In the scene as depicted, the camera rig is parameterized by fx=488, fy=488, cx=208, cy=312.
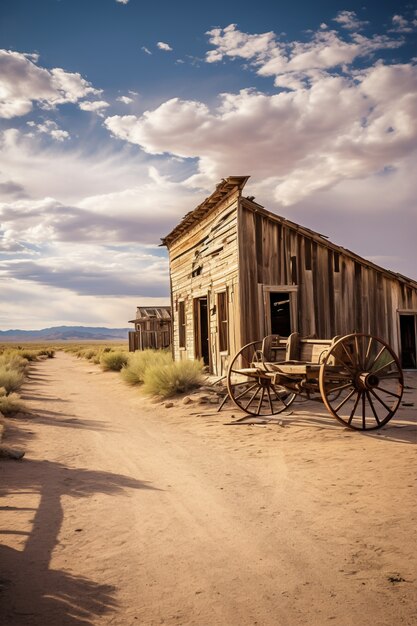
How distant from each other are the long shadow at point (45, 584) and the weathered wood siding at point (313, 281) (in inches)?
291

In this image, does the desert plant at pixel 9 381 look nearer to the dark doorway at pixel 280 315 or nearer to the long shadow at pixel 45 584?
the dark doorway at pixel 280 315

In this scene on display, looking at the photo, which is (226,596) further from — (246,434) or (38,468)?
(246,434)

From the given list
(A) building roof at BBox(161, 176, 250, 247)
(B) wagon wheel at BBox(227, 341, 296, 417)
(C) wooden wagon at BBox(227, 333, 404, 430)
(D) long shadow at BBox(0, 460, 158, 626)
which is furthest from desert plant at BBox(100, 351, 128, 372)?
(D) long shadow at BBox(0, 460, 158, 626)

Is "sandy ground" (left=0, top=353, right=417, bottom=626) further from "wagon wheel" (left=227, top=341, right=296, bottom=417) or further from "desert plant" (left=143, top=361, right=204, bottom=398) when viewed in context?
"desert plant" (left=143, top=361, right=204, bottom=398)

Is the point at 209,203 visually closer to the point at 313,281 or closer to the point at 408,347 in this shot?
the point at 313,281

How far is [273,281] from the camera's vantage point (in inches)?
475

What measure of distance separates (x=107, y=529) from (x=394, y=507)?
2.47 m

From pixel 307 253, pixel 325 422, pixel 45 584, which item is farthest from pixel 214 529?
pixel 307 253

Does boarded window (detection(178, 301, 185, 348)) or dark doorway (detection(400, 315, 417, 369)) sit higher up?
boarded window (detection(178, 301, 185, 348))

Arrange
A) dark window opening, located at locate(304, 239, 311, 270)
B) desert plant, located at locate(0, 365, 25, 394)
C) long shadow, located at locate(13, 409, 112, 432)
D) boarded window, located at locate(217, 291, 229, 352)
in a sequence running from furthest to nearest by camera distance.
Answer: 1. boarded window, located at locate(217, 291, 229, 352)
2. desert plant, located at locate(0, 365, 25, 394)
3. dark window opening, located at locate(304, 239, 311, 270)
4. long shadow, located at locate(13, 409, 112, 432)

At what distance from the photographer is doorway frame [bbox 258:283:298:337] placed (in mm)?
11772

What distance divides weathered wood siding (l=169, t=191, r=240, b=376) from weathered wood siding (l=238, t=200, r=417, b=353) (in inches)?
13.4

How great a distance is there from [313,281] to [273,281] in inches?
46.0

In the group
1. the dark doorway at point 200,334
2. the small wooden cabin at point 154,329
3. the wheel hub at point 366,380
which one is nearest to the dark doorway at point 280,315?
the dark doorway at point 200,334
